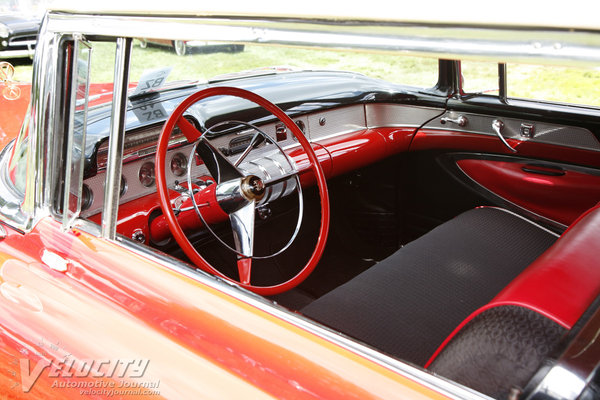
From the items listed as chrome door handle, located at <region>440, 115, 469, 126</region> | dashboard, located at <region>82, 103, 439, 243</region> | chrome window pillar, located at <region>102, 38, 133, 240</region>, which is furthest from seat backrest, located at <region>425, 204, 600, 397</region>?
chrome door handle, located at <region>440, 115, 469, 126</region>

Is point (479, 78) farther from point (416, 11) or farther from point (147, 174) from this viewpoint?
point (416, 11)

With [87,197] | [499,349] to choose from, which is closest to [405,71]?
[87,197]

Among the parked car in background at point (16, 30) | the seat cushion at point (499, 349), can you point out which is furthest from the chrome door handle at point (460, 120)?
the parked car in background at point (16, 30)

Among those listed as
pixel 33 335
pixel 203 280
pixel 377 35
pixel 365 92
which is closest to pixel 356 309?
pixel 203 280

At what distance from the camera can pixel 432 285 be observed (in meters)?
1.93

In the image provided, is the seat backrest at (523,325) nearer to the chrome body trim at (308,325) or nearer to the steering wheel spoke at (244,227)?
the chrome body trim at (308,325)

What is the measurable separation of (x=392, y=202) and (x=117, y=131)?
2015 mm

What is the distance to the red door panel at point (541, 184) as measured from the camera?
8.37 ft

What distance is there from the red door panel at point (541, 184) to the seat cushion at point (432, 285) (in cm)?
31

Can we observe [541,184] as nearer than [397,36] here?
No

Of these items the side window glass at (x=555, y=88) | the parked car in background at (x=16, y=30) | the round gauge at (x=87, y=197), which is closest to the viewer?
the round gauge at (x=87, y=197)

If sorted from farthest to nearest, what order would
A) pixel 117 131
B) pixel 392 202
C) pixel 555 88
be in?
pixel 392 202, pixel 555 88, pixel 117 131

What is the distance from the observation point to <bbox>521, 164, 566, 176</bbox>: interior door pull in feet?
8.58

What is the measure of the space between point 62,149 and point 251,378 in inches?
29.1
